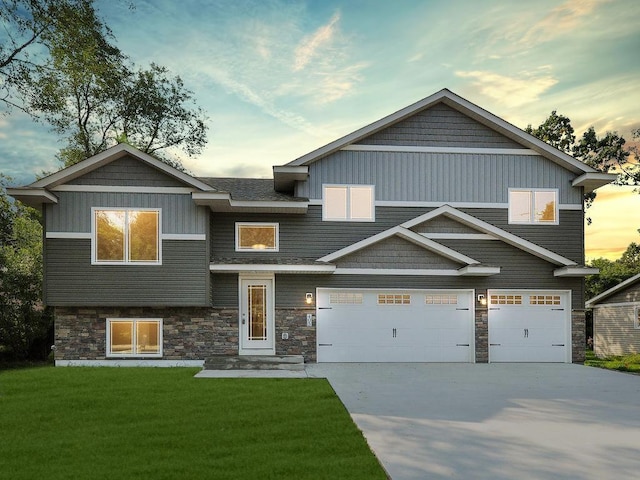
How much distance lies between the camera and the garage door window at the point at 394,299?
16844mm

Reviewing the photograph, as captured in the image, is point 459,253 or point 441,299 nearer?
point 459,253

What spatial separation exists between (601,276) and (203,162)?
81.5 feet

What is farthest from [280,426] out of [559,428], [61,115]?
[61,115]

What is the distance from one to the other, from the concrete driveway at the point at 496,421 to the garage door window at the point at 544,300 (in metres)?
3.03

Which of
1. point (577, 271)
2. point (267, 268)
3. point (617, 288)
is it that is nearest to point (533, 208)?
point (577, 271)

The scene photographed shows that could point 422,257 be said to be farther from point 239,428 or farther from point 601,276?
point 601,276

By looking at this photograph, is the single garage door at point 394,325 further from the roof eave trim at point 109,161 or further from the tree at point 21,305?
the tree at point 21,305

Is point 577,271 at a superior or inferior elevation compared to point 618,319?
superior

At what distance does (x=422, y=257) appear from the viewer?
55.1ft

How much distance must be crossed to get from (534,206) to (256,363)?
9.93 metres

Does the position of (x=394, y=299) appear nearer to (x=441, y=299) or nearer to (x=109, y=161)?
(x=441, y=299)

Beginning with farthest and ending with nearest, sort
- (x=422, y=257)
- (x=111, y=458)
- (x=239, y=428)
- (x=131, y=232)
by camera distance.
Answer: (x=422, y=257) < (x=131, y=232) < (x=239, y=428) < (x=111, y=458)

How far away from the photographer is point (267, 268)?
1595 cm

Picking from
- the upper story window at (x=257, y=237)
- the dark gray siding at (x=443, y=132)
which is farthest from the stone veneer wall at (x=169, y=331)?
the dark gray siding at (x=443, y=132)
